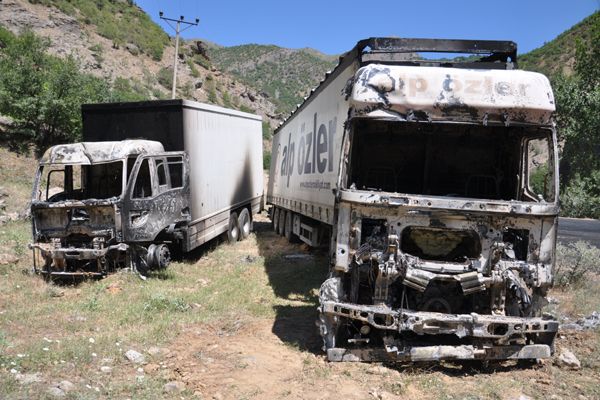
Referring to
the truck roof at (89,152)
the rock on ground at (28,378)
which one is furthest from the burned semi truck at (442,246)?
the truck roof at (89,152)

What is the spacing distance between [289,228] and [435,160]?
291 inches

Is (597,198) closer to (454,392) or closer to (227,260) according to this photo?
(227,260)

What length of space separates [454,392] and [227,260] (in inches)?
296

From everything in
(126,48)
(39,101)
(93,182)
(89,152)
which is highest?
Result: (126,48)

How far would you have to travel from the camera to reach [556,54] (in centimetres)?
5300

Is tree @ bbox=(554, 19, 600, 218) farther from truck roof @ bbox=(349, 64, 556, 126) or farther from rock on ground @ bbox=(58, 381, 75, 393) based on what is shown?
rock on ground @ bbox=(58, 381, 75, 393)

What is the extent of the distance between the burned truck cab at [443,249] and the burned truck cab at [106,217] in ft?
15.3

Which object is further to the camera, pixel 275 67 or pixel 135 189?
pixel 275 67

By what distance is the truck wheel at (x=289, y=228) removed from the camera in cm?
1397

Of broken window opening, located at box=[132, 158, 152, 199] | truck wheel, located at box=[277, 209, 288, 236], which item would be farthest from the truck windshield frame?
truck wheel, located at box=[277, 209, 288, 236]

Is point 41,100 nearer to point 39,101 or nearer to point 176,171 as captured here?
point 39,101

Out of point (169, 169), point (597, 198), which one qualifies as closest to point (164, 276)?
point (169, 169)

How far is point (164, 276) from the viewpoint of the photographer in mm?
9555

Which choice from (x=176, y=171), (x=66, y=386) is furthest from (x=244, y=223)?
(x=66, y=386)
